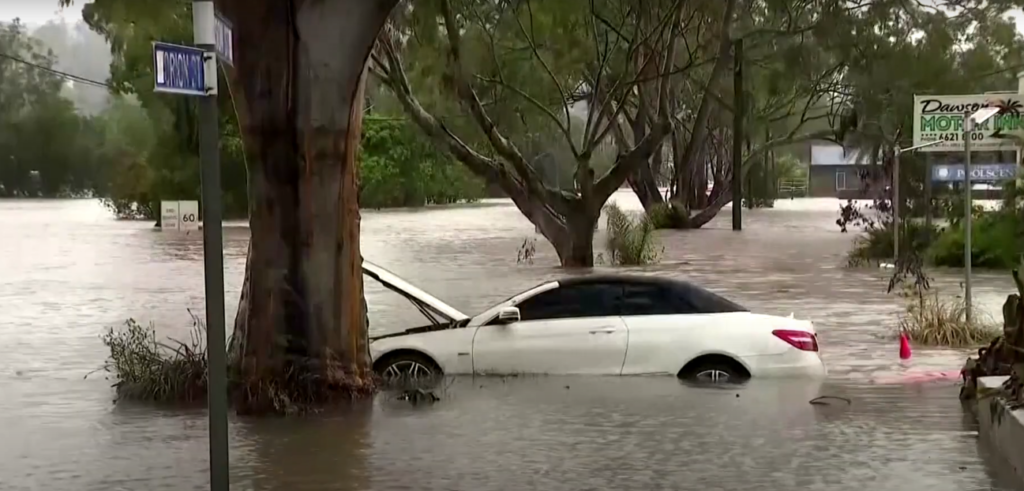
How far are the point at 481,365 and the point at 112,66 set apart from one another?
21331mm

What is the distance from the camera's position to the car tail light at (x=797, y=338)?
44.1ft

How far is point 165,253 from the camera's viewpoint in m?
37.9

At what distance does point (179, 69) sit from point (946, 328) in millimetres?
13003

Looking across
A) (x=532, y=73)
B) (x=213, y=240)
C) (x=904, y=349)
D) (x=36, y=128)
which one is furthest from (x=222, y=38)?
(x=36, y=128)

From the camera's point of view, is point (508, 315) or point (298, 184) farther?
point (508, 315)

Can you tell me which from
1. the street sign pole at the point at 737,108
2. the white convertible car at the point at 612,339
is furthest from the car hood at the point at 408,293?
the street sign pole at the point at 737,108

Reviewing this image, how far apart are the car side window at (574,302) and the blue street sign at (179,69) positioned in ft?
25.6

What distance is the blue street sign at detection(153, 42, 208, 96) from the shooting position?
6.14 metres

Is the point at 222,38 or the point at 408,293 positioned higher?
the point at 222,38

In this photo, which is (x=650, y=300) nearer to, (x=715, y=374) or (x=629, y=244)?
(x=715, y=374)

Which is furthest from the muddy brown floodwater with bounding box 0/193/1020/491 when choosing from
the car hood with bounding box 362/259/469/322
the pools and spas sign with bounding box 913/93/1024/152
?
the pools and spas sign with bounding box 913/93/1024/152

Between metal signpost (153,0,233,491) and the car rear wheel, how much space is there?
300 inches

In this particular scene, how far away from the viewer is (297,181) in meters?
12.4

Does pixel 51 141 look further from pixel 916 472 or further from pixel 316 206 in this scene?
pixel 916 472
